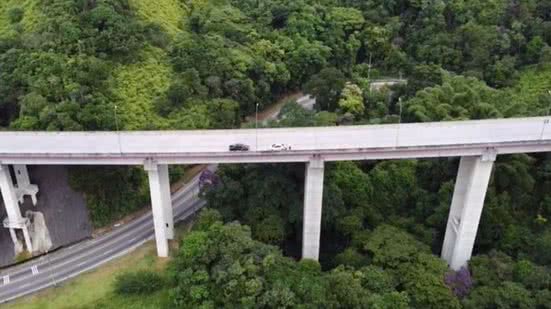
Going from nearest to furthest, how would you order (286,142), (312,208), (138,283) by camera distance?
(286,142), (138,283), (312,208)

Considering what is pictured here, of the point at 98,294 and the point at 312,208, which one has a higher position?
the point at 312,208

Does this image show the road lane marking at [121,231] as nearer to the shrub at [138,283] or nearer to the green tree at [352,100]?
the shrub at [138,283]

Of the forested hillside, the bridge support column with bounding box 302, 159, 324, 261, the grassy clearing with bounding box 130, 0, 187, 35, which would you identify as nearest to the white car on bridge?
the bridge support column with bounding box 302, 159, 324, 261

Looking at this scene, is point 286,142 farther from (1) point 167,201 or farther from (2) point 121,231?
(2) point 121,231

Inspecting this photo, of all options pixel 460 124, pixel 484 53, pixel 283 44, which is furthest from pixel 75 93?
pixel 484 53

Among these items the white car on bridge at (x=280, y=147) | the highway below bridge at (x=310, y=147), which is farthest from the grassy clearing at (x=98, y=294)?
the white car on bridge at (x=280, y=147)

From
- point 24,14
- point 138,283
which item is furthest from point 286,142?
point 24,14
